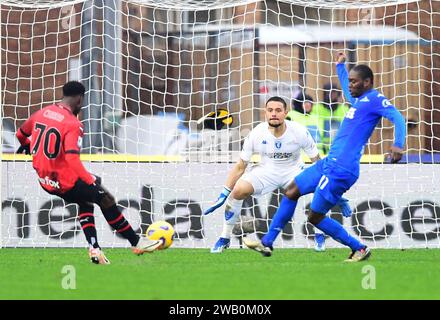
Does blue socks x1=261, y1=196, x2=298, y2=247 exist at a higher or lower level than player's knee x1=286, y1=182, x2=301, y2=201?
lower

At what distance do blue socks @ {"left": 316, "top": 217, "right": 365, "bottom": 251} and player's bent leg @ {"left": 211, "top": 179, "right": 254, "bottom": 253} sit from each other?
1633 mm

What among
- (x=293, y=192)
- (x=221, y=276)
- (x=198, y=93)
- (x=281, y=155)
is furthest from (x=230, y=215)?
(x=221, y=276)

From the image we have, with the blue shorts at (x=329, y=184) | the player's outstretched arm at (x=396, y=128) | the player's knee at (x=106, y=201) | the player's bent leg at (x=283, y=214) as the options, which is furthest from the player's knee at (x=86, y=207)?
the player's outstretched arm at (x=396, y=128)

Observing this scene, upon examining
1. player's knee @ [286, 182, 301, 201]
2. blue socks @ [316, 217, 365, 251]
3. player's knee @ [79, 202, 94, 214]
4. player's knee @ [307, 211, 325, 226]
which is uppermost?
player's knee @ [286, 182, 301, 201]

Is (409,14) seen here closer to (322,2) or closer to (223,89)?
(322,2)

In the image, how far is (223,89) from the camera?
1549 cm

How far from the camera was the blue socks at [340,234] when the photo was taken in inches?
443

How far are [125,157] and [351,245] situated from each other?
4.07m

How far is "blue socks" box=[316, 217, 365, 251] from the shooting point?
1124cm

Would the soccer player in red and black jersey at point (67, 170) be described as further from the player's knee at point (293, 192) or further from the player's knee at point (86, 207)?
the player's knee at point (293, 192)

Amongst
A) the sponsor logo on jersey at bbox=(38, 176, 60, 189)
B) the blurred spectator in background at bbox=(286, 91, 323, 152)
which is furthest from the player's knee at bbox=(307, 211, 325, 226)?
the blurred spectator in background at bbox=(286, 91, 323, 152)

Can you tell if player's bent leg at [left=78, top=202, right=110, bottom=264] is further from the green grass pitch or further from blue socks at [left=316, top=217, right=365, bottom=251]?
blue socks at [left=316, top=217, right=365, bottom=251]

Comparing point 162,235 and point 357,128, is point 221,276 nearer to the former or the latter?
point 162,235
